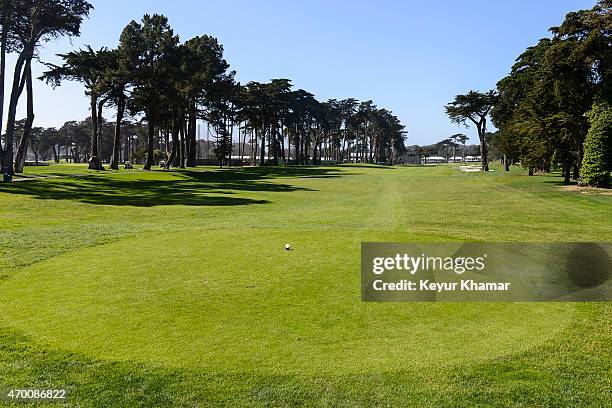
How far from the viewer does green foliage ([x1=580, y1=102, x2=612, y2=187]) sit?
117ft

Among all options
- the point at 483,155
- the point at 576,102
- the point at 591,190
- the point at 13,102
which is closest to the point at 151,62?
the point at 13,102

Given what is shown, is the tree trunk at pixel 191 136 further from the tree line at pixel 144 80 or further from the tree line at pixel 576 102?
the tree line at pixel 576 102

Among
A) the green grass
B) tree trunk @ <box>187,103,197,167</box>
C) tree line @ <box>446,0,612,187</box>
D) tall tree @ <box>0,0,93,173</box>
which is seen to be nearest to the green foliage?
tree line @ <box>446,0,612,187</box>

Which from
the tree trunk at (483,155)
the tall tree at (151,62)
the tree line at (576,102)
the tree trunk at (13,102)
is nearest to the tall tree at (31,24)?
the tree trunk at (13,102)

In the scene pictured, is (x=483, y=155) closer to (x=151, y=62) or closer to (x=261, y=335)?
(x=151, y=62)

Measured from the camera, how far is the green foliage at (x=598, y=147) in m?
35.8

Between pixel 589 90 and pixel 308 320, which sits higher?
pixel 589 90

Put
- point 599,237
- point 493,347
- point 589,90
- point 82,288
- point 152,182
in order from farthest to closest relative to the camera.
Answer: point 152,182
point 589,90
point 599,237
point 82,288
point 493,347

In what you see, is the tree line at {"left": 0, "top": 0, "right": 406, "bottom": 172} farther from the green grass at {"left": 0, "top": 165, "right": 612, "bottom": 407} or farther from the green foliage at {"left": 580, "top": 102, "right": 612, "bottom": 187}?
the green foliage at {"left": 580, "top": 102, "right": 612, "bottom": 187}

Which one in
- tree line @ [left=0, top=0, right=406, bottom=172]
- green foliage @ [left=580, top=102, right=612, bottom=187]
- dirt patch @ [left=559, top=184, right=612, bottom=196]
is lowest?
dirt patch @ [left=559, top=184, right=612, bottom=196]

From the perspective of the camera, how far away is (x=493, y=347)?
606 centimetres

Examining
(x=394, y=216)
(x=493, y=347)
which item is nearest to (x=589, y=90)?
(x=394, y=216)

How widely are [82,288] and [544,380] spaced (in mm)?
7178

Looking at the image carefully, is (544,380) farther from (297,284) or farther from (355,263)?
(355,263)
